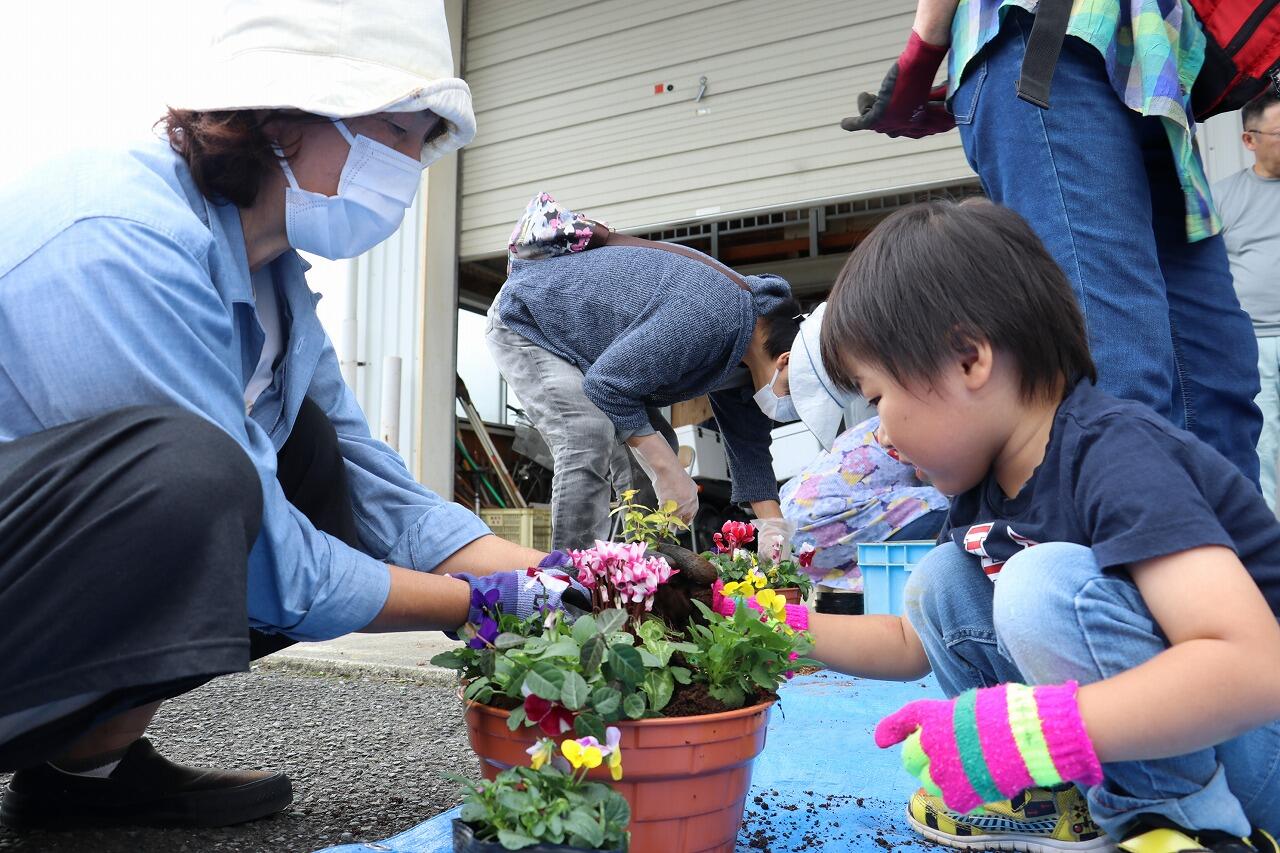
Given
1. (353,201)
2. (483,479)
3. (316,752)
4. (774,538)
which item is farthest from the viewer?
(483,479)

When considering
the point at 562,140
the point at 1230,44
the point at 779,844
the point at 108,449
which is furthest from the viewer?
the point at 562,140

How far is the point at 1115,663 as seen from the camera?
1.11m

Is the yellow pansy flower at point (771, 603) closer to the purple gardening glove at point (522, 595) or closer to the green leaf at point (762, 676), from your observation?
the green leaf at point (762, 676)

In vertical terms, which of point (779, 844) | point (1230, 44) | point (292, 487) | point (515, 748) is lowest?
point (779, 844)

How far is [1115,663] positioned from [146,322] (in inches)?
47.3

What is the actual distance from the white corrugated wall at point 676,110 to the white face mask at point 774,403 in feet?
7.38

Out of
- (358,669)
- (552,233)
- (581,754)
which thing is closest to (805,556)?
(552,233)

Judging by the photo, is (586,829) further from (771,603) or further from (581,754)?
(771,603)

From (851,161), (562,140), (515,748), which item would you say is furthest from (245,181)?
(562,140)

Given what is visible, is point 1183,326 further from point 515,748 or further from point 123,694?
point 123,694

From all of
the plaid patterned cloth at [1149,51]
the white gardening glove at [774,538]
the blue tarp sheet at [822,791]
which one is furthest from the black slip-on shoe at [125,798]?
the plaid patterned cloth at [1149,51]

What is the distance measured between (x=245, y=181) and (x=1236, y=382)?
71.2 inches

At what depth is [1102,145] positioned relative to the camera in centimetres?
171

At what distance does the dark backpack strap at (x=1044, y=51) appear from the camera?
166 cm
